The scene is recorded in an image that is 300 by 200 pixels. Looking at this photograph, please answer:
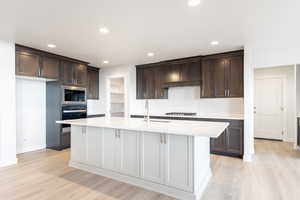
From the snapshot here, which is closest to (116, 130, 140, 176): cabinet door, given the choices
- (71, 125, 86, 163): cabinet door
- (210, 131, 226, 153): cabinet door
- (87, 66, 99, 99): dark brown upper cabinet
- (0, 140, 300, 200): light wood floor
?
(0, 140, 300, 200): light wood floor

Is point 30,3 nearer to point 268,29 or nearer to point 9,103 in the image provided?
point 9,103

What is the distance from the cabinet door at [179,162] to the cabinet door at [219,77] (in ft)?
8.00

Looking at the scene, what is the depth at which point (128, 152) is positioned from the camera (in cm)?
262

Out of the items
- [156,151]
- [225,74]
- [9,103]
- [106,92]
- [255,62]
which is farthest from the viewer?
[106,92]

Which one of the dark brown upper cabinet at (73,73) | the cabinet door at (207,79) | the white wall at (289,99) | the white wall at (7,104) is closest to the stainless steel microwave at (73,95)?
the dark brown upper cabinet at (73,73)

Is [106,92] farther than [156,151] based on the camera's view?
Yes

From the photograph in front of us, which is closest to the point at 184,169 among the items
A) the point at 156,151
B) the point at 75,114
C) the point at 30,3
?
the point at 156,151

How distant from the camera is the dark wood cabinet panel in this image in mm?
4373

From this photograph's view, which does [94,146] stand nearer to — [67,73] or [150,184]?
[150,184]

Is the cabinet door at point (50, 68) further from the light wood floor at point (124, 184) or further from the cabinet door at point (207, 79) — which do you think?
the cabinet door at point (207, 79)

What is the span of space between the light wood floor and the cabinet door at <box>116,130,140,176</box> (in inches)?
9.0

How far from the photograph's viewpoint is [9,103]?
11.0 ft

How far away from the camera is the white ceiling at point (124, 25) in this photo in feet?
6.87

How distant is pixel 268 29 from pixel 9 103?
5026mm
